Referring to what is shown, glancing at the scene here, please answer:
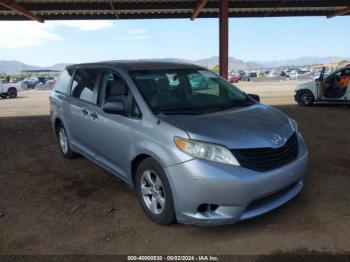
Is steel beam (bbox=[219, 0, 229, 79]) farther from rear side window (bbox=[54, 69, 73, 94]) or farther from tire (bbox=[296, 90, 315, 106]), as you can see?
rear side window (bbox=[54, 69, 73, 94])

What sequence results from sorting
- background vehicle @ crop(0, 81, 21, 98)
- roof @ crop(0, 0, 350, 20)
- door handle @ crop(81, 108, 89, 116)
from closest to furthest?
door handle @ crop(81, 108, 89, 116), roof @ crop(0, 0, 350, 20), background vehicle @ crop(0, 81, 21, 98)

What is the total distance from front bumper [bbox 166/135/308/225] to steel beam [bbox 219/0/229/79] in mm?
10341

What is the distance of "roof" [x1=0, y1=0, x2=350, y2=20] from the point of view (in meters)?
14.1

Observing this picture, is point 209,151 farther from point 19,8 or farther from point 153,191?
point 19,8

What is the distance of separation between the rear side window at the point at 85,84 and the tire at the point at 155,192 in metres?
1.56

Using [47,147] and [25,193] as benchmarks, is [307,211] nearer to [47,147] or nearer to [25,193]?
[25,193]

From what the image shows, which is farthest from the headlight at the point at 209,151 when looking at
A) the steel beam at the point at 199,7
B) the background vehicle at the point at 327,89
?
the background vehicle at the point at 327,89

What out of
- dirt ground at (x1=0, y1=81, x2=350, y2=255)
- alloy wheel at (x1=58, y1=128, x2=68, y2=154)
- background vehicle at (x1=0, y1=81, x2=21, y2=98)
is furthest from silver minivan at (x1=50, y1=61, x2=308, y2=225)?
background vehicle at (x1=0, y1=81, x2=21, y2=98)

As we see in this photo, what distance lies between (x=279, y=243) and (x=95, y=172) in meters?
3.30

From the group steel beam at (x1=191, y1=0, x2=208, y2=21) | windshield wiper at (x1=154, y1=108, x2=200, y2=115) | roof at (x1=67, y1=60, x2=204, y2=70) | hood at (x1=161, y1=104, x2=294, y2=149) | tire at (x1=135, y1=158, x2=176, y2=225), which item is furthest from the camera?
steel beam at (x1=191, y1=0, x2=208, y2=21)

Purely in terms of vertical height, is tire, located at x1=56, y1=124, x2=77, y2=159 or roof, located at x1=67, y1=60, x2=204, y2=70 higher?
roof, located at x1=67, y1=60, x2=204, y2=70

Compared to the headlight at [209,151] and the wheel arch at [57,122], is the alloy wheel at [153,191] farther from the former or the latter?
the wheel arch at [57,122]

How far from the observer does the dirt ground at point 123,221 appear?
351 cm

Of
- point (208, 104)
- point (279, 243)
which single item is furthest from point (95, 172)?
point (279, 243)
